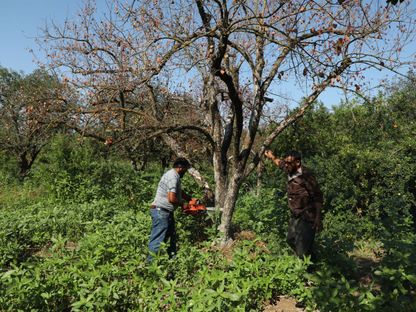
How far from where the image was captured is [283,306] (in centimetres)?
415

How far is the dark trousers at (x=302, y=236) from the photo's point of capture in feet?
15.7

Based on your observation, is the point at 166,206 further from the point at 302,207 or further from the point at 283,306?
the point at 283,306

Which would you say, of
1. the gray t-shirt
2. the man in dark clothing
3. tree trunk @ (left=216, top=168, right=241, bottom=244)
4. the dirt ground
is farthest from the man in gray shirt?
the dirt ground

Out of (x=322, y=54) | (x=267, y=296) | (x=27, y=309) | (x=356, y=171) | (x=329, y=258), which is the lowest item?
(x=27, y=309)

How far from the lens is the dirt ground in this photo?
Result: 4.01 m

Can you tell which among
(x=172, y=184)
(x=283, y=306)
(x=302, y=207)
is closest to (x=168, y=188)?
(x=172, y=184)

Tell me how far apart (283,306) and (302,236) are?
974 mm

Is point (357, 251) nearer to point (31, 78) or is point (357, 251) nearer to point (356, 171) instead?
point (356, 171)

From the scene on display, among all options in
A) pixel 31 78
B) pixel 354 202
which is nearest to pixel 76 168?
pixel 354 202

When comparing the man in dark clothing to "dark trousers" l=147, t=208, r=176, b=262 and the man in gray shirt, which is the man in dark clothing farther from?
"dark trousers" l=147, t=208, r=176, b=262

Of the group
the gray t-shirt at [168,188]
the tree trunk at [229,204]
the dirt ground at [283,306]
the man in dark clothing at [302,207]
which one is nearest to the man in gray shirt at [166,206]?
the gray t-shirt at [168,188]

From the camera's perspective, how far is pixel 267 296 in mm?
3629

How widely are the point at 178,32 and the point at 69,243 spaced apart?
4.35 meters

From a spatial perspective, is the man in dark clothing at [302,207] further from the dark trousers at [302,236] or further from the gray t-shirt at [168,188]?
the gray t-shirt at [168,188]
